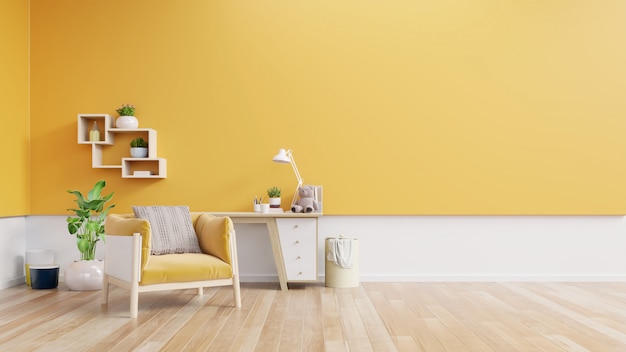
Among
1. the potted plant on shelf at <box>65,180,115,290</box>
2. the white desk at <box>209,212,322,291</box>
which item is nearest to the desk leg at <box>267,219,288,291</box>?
the white desk at <box>209,212,322,291</box>

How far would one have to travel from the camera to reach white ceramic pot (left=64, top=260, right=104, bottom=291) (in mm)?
4824

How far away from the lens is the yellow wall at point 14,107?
5.01m

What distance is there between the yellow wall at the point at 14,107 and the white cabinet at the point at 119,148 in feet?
1.85

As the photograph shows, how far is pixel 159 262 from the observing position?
3.94m

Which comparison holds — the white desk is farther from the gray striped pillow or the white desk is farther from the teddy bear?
the gray striped pillow

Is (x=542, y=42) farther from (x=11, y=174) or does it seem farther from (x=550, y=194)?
(x=11, y=174)

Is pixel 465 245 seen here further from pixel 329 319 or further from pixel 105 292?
pixel 105 292

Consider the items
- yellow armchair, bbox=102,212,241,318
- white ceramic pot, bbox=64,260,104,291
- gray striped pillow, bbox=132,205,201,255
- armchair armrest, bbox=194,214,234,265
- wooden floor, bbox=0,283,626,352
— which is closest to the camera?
wooden floor, bbox=0,283,626,352

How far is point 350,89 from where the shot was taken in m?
5.43

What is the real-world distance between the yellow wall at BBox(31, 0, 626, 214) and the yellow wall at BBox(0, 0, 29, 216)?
0.36 ft

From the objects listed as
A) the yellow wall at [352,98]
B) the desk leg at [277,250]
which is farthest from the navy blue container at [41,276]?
the desk leg at [277,250]

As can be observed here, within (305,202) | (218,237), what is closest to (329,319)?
(218,237)

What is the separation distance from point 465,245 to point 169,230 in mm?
2690

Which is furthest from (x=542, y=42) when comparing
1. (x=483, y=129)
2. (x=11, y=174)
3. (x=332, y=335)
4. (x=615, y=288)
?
(x=11, y=174)
